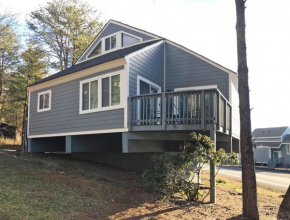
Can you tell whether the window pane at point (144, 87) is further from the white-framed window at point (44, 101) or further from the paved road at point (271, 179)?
the paved road at point (271, 179)

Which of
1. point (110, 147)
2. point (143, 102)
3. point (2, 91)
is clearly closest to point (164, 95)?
point (143, 102)

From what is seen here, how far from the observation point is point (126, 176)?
36.8 feet

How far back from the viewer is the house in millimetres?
40906

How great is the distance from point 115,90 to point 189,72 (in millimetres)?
4223

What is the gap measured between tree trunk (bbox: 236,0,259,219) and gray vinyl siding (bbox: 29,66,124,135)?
392 centimetres

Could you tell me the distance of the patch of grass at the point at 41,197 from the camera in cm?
584

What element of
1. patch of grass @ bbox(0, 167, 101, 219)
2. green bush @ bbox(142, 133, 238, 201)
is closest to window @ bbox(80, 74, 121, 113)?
patch of grass @ bbox(0, 167, 101, 219)

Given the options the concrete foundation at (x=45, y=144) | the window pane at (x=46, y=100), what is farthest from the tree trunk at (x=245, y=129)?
the concrete foundation at (x=45, y=144)

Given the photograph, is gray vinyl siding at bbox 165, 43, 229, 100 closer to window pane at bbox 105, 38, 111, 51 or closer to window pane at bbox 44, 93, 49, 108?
window pane at bbox 105, 38, 111, 51

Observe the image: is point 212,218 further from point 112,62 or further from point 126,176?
point 112,62

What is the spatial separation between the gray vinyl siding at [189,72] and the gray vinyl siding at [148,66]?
41 centimetres

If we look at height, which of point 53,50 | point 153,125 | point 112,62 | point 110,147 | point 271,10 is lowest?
point 110,147

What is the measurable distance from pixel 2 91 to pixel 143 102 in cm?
2129

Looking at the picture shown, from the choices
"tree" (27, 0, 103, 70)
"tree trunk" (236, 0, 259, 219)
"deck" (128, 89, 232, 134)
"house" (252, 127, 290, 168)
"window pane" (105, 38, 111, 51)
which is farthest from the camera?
"house" (252, 127, 290, 168)
